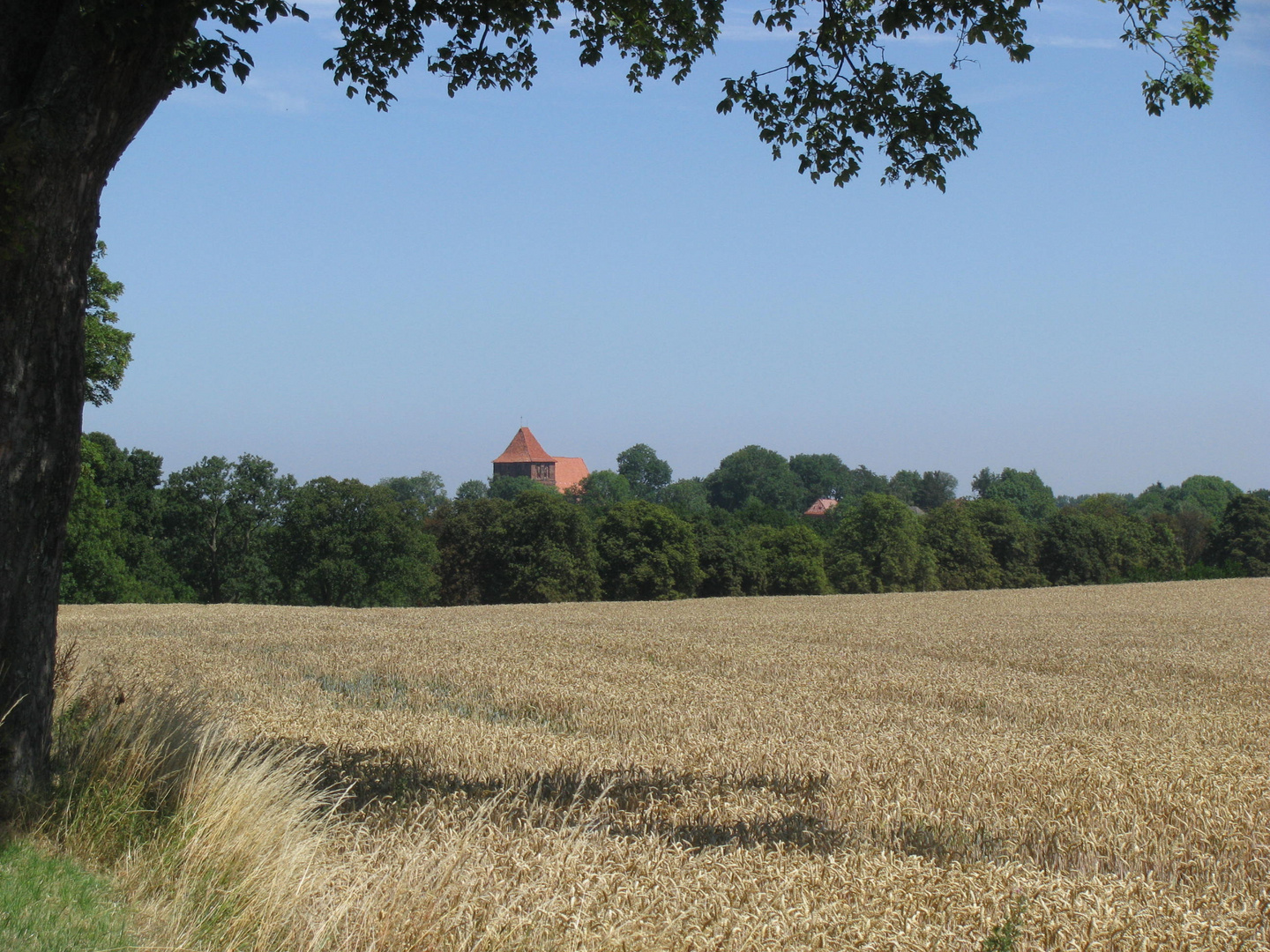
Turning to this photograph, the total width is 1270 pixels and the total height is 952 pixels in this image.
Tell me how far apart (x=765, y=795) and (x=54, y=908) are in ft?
13.5

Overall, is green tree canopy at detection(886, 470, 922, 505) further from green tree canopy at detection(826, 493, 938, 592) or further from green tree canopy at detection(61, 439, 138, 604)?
green tree canopy at detection(61, 439, 138, 604)

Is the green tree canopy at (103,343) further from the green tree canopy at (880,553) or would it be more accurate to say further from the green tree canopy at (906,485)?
the green tree canopy at (906,485)

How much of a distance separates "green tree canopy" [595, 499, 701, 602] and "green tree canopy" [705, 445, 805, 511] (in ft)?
297

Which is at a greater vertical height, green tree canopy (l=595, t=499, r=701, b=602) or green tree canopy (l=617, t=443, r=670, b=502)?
green tree canopy (l=617, t=443, r=670, b=502)

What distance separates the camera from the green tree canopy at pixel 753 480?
6132 inches

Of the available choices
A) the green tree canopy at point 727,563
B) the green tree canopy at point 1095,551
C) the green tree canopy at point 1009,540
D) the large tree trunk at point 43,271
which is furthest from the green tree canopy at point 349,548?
the large tree trunk at point 43,271

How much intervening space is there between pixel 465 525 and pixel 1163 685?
54134mm

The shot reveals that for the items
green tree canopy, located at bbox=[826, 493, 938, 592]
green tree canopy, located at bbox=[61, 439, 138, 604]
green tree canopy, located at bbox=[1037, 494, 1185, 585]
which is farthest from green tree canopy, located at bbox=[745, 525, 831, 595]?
green tree canopy, located at bbox=[61, 439, 138, 604]

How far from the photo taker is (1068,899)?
4.26 meters

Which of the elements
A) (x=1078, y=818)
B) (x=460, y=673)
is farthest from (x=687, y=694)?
(x=1078, y=818)

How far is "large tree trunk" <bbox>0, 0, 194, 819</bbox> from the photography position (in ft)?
16.8

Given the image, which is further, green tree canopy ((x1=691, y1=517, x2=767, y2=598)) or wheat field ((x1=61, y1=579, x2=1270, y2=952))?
green tree canopy ((x1=691, y1=517, x2=767, y2=598))

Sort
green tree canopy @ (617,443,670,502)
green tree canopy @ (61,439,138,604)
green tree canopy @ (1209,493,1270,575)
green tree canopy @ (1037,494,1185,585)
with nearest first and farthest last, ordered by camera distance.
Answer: green tree canopy @ (61,439,138,604)
green tree canopy @ (1209,493,1270,575)
green tree canopy @ (1037,494,1185,585)
green tree canopy @ (617,443,670,502)

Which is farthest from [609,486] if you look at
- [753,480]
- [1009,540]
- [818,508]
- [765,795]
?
[765,795]
